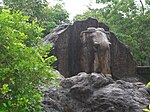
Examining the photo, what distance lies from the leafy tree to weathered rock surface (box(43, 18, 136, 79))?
15.0ft

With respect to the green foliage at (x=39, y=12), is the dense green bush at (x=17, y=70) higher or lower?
lower

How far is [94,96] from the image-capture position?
17.4 ft

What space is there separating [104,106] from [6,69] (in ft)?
7.25

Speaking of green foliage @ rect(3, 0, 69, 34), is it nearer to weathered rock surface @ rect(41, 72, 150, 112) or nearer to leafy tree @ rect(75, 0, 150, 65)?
leafy tree @ rect(75, 0, 150, 65)

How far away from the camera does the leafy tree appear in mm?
14562

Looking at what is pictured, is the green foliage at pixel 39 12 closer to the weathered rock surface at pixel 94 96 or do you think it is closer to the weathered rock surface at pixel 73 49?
the weathered rock surface at pixel 73 49

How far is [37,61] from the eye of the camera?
360 cm

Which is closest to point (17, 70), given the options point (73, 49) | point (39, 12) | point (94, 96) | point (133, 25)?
point (94, 96)

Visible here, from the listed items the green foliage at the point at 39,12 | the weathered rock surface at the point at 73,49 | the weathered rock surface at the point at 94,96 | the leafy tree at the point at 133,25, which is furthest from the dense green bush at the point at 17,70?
the leafy tree at the point at 133,25

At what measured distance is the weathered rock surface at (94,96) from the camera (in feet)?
16.8

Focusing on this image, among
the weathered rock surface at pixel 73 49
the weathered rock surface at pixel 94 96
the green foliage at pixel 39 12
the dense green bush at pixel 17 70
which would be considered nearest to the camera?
the dense green bush at pixel 17 70

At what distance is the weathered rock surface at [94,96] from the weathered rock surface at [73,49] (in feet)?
10.7

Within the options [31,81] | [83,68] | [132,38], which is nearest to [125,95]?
[31,81]

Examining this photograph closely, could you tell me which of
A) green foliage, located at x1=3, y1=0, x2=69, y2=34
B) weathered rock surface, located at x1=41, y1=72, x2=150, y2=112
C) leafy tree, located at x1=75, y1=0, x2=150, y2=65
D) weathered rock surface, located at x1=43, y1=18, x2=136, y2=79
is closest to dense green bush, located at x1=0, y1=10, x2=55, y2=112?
weathered rock surface, located at x1=41, y1=72, x2=150, y2=112
